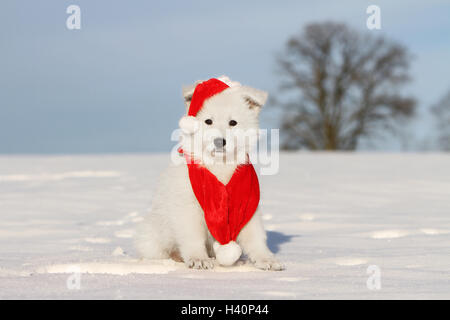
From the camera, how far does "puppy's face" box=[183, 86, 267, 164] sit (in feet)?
10.7

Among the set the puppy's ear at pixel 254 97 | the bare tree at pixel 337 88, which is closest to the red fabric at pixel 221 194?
the puppy's ear at pixel 254 97

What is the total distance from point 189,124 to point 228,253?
0.81 m

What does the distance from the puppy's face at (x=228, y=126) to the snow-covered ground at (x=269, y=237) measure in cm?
71

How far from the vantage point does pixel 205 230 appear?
11.4 ft

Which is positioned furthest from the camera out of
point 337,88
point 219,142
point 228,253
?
point 337,88

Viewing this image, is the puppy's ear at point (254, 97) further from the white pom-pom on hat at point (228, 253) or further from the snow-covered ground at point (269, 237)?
the snow-covered ground at point (269, 237)

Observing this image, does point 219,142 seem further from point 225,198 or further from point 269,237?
point 269,237

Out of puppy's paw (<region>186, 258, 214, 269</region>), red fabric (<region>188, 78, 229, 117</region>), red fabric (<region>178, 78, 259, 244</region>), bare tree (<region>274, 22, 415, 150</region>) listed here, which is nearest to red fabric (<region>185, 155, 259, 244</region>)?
red fabric (<region>178, 78, 259, 244</region>)

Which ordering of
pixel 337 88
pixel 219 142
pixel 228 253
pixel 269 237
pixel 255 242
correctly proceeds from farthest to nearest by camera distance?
pixel 337 88 < pixel 269 237 < pixel 255 242 < pixel 228 253 < pixel 219 142

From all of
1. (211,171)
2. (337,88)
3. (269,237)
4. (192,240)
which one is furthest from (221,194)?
(337,88)

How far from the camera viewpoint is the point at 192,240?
336 centimetres

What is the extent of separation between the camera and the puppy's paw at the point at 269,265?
3270 millimetres

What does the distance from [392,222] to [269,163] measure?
14.7 ft

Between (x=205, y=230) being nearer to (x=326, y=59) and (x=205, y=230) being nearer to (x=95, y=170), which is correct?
(x=95, y=170)
